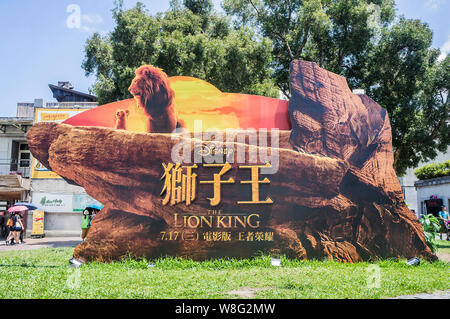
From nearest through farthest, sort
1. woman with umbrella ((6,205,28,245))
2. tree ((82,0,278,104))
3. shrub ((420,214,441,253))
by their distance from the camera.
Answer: shrub ((420,214,441,253))
tree ((82,0,278,104))
woman with umbrella ((6,205,28,245))

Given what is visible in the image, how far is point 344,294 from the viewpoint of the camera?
5199mm

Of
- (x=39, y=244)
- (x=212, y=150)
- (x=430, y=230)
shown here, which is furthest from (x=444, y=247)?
(x=39, y=244)

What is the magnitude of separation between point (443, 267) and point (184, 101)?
6.50m

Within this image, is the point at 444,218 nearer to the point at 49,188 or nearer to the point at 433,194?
the point at 433,194

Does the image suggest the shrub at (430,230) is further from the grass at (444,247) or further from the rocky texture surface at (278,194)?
the grass at (444,247)

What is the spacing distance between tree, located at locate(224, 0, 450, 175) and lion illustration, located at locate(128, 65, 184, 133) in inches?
289

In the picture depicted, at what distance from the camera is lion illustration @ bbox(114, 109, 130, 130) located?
8399mm

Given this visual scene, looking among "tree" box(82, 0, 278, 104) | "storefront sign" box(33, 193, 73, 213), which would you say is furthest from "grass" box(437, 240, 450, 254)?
"storefront sign" box(33, 193, 73, 213)

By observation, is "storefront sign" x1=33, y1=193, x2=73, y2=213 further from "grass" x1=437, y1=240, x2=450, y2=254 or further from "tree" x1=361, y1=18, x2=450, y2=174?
"grass" x1=437, y1=240, x2=450, y2=254

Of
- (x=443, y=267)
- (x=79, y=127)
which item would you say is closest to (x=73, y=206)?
(x=79, y=127)

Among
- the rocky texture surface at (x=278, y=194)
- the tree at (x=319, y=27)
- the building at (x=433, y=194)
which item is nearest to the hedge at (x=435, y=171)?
the building at (x=433, y=194)
